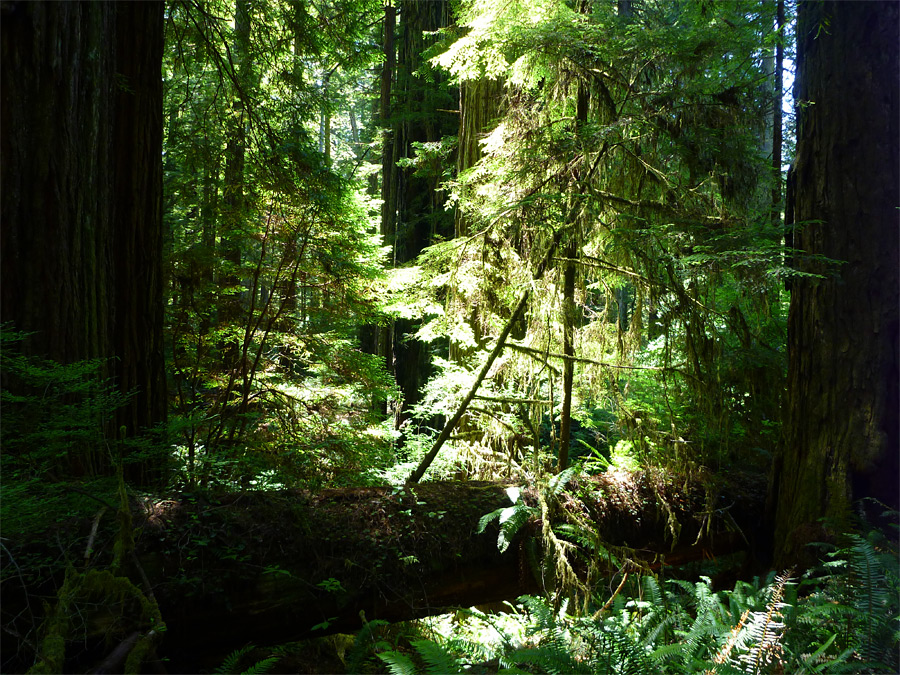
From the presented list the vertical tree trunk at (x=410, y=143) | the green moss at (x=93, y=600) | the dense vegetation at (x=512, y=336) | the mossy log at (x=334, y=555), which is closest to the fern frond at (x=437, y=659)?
the dense vegetation at (x=512, y=336)

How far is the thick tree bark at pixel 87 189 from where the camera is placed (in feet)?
12.3

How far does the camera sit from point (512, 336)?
6082 millimetres

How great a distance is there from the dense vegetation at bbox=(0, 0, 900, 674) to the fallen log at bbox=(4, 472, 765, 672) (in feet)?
0.15

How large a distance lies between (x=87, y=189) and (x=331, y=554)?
10.8 ft

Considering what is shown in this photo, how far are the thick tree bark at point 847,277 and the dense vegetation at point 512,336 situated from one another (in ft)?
0.08

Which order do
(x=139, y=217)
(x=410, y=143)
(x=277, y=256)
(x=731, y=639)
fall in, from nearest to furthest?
1. (x=731, y=639)
2. (x=139, y=217)
3. (x=277, y=256)
4. (x=410, y=143)

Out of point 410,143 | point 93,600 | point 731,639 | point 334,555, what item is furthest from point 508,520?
point 410,143

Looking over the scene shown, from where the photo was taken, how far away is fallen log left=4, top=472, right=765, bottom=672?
3260 millimetres

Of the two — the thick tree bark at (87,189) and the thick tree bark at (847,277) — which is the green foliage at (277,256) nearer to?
the thick tree bark at (87,189)

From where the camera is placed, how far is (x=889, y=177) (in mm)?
4441

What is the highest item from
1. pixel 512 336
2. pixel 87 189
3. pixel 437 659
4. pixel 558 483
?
pixel 87 189

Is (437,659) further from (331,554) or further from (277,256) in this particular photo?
(277,256)

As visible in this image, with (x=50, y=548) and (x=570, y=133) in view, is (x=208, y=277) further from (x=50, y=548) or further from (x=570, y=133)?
(x=570, y=133)

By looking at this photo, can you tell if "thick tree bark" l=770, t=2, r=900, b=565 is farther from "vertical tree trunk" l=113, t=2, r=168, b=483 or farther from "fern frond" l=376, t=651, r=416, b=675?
"vertical tree trunk" l=113, t=2, r=168, b=483
